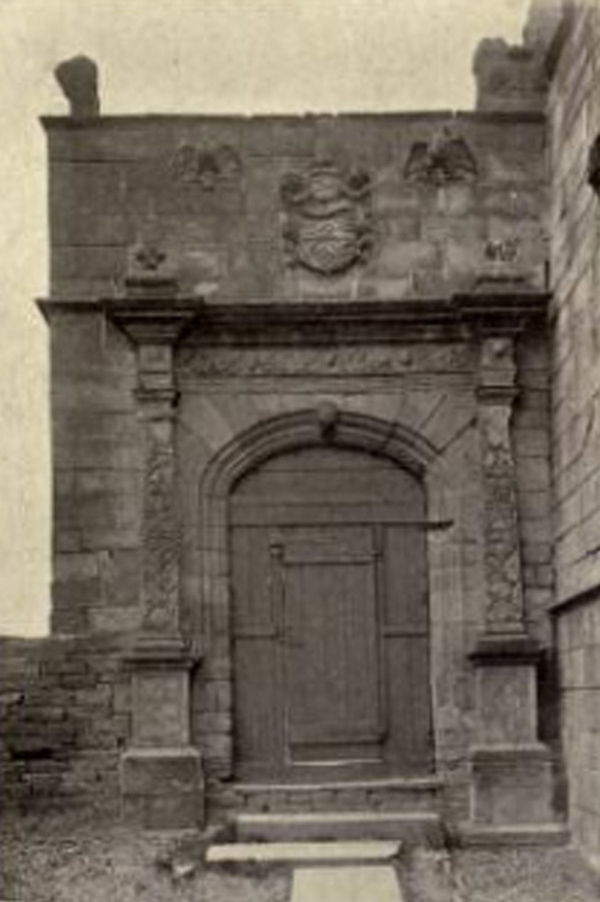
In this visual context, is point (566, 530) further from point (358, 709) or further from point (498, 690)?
point (358, 709)

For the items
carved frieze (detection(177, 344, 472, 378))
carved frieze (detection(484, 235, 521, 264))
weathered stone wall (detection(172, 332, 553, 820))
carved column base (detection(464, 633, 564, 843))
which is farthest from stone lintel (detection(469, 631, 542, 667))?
carved frieze (detection(484, 235, 521, 264))

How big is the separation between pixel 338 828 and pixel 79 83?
16.8 feet

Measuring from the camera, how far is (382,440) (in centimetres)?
1102

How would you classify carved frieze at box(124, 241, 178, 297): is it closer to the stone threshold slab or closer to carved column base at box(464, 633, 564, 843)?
carved column base at box(464, 633, 564, 843)

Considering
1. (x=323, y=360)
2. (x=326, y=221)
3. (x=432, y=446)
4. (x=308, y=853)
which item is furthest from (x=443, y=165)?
(x=308, y=853)

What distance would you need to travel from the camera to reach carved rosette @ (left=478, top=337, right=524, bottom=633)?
35.0 ft

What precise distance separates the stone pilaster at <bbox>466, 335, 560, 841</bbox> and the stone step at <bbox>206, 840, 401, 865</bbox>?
86 centimetres

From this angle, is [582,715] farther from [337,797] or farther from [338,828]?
[337,797]

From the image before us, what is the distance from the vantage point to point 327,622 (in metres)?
11.0

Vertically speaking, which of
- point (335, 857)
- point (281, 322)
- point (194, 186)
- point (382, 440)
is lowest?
point (335, 857)

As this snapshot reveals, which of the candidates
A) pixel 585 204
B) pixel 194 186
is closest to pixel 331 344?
pixel 194 186

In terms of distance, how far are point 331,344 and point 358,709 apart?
7.79 feet

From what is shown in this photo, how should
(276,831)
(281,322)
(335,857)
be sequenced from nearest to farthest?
(335,857)
(276,831)
(281,322)

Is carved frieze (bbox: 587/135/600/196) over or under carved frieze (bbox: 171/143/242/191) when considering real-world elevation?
under
